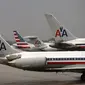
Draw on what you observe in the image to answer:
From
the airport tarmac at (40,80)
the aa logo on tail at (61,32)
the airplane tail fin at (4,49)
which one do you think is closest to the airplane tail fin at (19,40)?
the aa logo on tail at (61,32)

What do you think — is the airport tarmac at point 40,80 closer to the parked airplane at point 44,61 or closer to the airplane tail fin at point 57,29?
the parked airplane at point 44,61

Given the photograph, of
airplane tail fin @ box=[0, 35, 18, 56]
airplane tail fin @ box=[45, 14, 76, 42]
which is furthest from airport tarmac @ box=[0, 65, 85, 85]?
airplane tail fin @ box=[45, 14, 76, 42]

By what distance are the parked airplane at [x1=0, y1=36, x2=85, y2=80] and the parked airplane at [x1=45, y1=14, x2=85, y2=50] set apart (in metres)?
18.0

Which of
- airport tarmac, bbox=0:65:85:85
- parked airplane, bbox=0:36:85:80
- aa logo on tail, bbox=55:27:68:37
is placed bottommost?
airport tarmac, bbox=0:65:85:85

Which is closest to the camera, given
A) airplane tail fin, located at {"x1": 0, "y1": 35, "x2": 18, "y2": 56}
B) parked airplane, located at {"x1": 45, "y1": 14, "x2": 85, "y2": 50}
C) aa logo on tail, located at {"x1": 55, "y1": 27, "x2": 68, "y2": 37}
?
airplane tail fin, located at {"x1": 0, "y1": 35, "x2": 18, "y2": 56}

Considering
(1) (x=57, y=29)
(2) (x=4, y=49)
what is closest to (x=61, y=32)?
(1) (x=57, y=29)

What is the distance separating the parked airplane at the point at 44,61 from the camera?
2155 centimetres

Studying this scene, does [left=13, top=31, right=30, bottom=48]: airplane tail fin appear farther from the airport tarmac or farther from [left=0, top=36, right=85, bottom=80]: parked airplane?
[left=0, top=36, right=85, bottom=80]: parked airplane

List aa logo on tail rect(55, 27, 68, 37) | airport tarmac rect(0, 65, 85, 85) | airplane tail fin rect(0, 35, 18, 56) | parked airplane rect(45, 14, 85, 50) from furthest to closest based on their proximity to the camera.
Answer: aa logo on tail rect(55, 27, 68, 37), parked airplane rect(45, 14, 85, 50), airplane tail fin rect(0, 35, 18, 56), airport tarmac rect(0, 65, 85, 85)

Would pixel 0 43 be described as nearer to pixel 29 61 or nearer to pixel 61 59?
pixel 29 61

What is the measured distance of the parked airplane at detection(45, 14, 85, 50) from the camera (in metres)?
40.6

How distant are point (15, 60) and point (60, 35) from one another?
66.8 ft

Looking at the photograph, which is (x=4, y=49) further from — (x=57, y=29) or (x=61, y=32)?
(x=61, y=32)

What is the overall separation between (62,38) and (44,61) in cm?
1969
